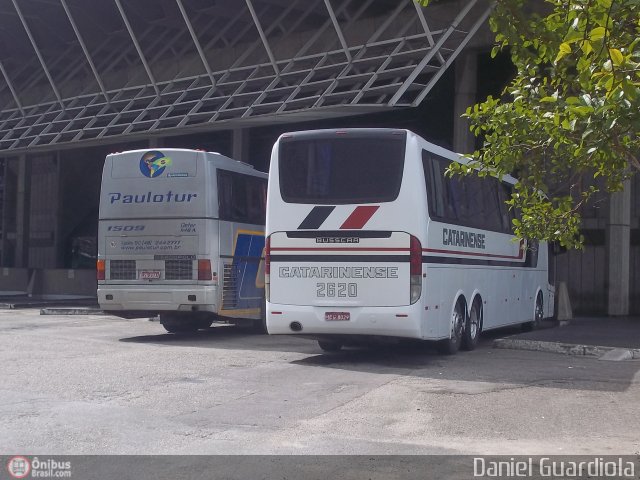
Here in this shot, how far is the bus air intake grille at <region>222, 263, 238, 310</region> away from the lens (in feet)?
59.3

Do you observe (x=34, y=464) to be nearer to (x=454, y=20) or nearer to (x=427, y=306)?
(x=427, y=306)

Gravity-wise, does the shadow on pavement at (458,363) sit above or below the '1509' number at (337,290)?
below

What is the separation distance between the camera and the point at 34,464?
7.52 meters

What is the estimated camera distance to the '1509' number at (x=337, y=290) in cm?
1381

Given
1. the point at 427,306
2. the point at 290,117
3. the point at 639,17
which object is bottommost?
the point at 427,306

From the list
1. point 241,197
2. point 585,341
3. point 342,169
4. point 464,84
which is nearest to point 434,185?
point 342,169

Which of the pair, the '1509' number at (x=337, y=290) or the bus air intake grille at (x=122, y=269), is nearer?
the '1509' number at (x=337, y=290)

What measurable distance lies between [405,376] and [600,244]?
16016 millimetres

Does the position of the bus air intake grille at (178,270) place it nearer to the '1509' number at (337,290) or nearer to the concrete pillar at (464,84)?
the '1509' number at (337,290)

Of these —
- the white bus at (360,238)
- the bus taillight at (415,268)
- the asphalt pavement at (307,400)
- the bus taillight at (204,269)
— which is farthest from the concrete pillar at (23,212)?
the bus taillight at (415,268)

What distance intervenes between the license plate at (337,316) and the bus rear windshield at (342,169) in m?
1.69

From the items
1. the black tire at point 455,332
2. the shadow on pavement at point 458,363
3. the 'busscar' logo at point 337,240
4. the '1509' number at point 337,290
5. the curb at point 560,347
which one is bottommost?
the shadow on pavement at point 458,363

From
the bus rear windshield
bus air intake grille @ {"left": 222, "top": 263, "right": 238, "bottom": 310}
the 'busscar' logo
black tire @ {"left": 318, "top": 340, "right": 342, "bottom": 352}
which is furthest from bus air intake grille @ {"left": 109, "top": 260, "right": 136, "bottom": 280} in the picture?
the 'busscar' logo

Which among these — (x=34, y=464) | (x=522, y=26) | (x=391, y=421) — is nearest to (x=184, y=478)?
(x=34, y=464)
